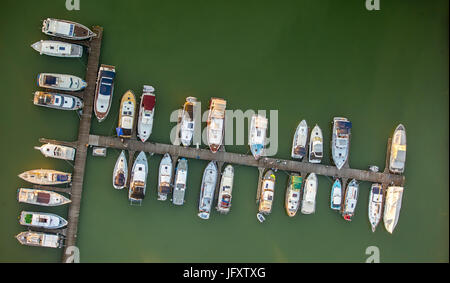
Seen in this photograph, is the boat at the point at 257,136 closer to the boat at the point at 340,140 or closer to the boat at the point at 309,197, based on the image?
the boat at the point at 309,197

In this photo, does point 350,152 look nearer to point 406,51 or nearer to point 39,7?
point 406,51

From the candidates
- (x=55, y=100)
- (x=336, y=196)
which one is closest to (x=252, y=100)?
(x=336, y=196)

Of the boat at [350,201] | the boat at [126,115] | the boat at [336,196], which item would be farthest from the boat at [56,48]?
the boat at [350,201]

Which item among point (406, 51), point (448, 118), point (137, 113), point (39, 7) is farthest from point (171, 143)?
point (448, 118)

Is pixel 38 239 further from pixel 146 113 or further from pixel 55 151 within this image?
pixel 146 113

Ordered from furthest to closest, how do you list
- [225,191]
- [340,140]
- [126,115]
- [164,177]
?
[340,140]
[225,191]
[164,177]
[126,115]
